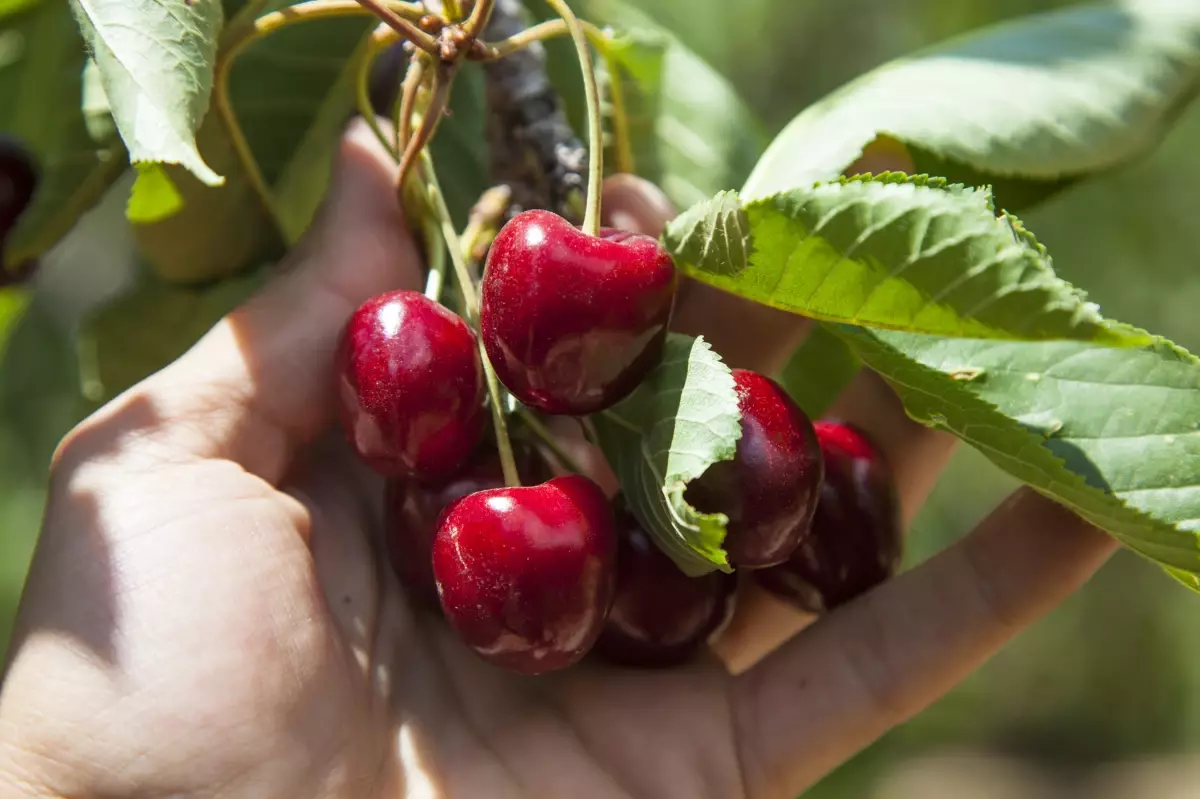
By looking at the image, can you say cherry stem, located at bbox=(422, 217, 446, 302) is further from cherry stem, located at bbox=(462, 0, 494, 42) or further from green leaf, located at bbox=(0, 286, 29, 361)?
green leaf, located at bbox=(0, 286, 29, 361)

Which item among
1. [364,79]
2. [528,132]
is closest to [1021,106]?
[528,132]

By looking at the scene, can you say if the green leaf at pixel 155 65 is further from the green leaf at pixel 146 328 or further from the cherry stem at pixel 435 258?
the green leaf at pixel 146 328

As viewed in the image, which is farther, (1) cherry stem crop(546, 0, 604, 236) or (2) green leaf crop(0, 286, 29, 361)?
(2) green leaf crop(0, 286, 29, 361)

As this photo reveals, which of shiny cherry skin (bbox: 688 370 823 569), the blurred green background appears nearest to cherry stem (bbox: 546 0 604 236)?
shiny cherry skin (bbox: 688 370 823 569)

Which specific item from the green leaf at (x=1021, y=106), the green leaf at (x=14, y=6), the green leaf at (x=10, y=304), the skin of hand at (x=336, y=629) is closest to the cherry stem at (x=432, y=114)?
the skin of hand at (x=336, y=629)

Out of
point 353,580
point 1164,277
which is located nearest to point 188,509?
point 353,580

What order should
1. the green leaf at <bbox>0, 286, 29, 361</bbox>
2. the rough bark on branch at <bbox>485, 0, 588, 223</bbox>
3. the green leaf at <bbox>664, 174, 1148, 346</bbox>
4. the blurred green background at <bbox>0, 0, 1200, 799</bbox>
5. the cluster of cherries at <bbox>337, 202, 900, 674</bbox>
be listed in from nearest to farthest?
the green leaf at <bbox>664, 174, 1148, 346</bbox> → the cluster of cherries at <bbox>337, 202, 900, 674</bbox> → the rough bark on branch at <bbox>485, 0, 588, 223</bbox> → the green leaf at <bbox>0, 286, 29, 361</bbox> → the blurred green background at <bbox>0, 0, 1200, 799</bbox>

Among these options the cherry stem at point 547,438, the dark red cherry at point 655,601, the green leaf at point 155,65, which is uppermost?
the green leaf at point 155,65
